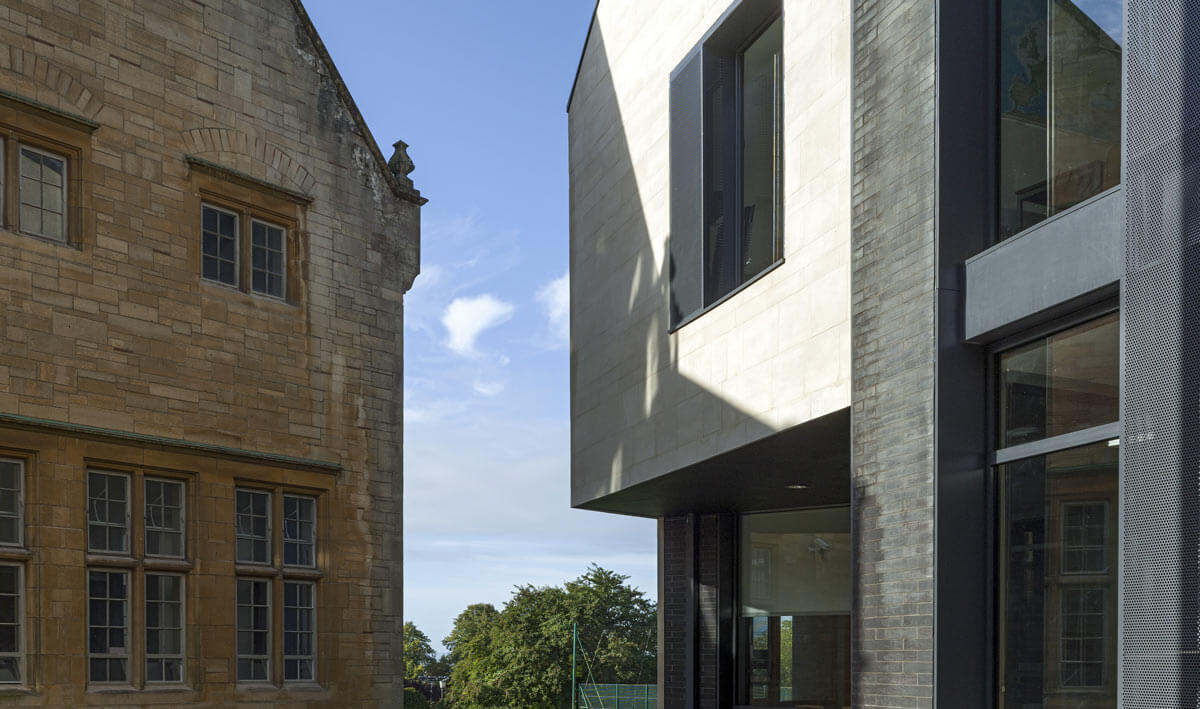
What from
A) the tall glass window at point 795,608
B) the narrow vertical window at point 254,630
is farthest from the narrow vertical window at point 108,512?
the tall glass window at point 795,608

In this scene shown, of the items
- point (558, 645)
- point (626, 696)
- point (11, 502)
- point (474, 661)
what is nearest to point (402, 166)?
point (11, 502)

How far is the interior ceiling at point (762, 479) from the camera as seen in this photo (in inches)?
519

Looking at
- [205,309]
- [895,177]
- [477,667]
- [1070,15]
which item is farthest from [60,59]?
[477,667]

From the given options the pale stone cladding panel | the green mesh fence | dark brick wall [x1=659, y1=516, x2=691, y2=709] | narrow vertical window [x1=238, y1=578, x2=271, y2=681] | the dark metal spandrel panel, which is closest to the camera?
the pale stone cladding panel

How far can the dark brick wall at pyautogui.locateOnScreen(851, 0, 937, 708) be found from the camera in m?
9.58

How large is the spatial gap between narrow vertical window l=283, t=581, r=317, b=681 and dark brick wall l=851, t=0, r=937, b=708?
809 cm

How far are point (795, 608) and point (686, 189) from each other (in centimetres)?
630

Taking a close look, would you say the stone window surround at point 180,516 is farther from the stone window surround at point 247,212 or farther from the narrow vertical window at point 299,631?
the stone window surround at point 247,212

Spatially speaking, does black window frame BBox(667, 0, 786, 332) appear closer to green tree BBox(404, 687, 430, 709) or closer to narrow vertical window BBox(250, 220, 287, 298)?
narrow vertical window BBox(250, 220, 287, 298)

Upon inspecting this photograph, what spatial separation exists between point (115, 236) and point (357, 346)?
373 cm

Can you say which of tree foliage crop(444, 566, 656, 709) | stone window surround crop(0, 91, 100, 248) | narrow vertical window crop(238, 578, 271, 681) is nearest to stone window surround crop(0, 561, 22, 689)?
narrow vertical window crop(238, 578, 271, 681)

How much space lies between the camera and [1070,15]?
29.7 ft

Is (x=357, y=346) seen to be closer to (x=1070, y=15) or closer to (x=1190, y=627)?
(x=1070, y=15)

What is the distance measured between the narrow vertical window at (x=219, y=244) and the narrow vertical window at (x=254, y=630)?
12.2 feet
